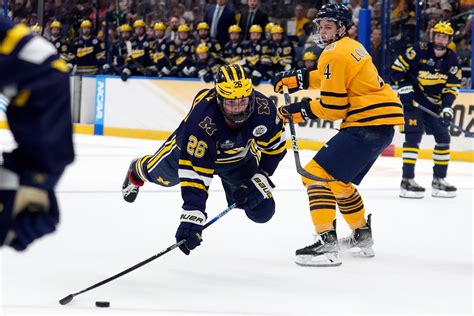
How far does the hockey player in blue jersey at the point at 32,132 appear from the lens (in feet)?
5.76

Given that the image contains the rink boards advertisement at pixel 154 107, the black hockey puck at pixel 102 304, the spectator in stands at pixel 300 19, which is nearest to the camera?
the black hockey puck at pixel 102 304

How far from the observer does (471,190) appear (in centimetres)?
757

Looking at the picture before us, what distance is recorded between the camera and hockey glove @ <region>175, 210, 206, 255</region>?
158 inches

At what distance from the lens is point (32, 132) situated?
1756 mm

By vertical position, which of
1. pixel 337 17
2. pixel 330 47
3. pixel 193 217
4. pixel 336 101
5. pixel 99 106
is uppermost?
pixel 337 17

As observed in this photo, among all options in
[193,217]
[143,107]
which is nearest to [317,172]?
[193,217]

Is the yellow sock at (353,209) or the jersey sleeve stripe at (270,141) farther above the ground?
the jersey sleeve stripe at (270,141)

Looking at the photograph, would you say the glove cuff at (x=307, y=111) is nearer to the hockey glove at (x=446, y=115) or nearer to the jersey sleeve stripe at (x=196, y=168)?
the jersey sleeve stripe at (x=196, y=168)

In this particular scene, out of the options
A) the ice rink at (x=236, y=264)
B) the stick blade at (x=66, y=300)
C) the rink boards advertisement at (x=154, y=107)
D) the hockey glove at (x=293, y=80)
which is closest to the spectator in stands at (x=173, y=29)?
the rink boards advertisement at (x=154, y=107)

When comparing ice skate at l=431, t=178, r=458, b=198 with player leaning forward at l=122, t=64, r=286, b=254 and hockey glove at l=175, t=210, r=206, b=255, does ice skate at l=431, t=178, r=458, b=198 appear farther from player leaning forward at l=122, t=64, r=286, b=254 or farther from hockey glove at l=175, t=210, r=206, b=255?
hockey glove at l=175, t=210, r=206, b=255

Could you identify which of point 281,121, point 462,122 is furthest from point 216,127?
point 462,122

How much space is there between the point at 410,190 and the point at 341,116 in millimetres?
2484

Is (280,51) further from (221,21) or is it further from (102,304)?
(102,304)

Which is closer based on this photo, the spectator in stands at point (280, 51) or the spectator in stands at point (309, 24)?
the spectator in stands at point (280, 51)
